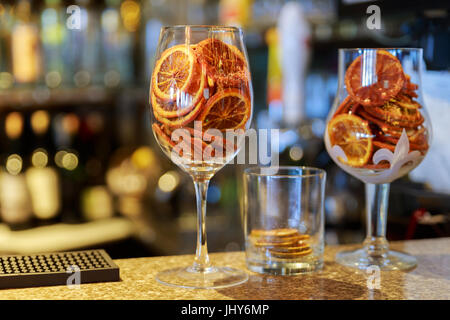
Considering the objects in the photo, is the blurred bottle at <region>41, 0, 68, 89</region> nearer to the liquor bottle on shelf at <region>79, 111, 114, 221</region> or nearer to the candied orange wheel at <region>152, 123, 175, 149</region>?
the liquor bottle on shelf at <region>79, 111, 114, 221</region>

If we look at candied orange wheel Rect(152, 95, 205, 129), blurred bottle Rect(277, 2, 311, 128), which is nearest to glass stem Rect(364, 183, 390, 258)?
candied orange wheel Rect(152, 95, 205, 129)

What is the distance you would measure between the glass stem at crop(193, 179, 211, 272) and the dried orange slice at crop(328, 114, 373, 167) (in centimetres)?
21

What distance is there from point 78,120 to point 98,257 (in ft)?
6.63

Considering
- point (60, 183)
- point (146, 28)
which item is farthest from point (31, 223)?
point (146, 28)

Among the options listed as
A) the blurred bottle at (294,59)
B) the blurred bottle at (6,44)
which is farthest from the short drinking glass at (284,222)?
the blurred bottle at (6,44)

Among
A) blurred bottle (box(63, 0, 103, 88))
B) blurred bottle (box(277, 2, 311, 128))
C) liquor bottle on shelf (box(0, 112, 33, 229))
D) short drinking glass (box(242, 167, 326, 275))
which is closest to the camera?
short drinking glass (box(242, 167, 326, 275))

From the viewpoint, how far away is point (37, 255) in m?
0.96

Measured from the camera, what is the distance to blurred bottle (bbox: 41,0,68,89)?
272cm

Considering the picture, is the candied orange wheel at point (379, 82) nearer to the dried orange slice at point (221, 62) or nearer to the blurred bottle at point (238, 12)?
the dried orange slice at point (221, 62)

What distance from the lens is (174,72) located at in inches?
33.1

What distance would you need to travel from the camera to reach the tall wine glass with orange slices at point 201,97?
2.70ft

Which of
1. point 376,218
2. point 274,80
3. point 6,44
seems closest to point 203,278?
point 376,218

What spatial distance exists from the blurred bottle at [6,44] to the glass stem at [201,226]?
1869mm
